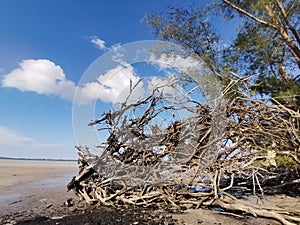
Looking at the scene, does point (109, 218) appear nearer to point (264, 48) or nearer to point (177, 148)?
point (177, 148)

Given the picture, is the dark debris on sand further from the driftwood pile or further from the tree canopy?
the tree canopy

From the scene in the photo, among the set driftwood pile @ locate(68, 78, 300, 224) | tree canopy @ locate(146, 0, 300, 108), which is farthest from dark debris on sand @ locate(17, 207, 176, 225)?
tree canopy @ locate(146, 0, 300, 108)

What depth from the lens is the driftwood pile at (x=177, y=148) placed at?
457 cm

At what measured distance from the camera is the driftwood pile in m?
4.57

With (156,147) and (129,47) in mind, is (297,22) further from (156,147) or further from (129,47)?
(156,147)

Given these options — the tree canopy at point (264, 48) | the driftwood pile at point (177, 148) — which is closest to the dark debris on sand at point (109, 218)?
the driftwood pile at point (177, 148)

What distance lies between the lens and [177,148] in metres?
5.00

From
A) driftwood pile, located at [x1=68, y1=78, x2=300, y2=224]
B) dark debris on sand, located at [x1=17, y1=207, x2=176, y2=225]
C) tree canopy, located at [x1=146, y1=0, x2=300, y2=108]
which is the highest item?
tree canopy, located at [x1=146, y1=0, x2=300, y2=108]

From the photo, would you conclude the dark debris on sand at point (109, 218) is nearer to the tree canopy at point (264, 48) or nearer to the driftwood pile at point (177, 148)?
the driftwood pile at point (177, 148)

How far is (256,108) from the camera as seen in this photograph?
4.89 metres

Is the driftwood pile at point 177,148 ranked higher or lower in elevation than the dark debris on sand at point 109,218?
higher

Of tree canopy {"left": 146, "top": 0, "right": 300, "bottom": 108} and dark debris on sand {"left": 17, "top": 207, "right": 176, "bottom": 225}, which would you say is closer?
dark debris on sand {"left": 17, "top": 207, "right": 176, "bottom": 225}

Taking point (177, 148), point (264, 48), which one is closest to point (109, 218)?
point (177, 148)

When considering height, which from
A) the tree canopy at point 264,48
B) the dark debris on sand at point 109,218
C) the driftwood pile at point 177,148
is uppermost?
the tree canopy at point 264,48
